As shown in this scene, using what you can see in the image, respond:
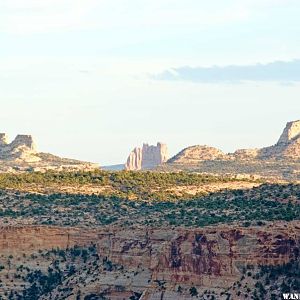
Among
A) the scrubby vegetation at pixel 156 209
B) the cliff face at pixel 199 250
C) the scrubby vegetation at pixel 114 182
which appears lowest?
the cliff face at pixel 199 250

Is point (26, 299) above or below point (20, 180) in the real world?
below

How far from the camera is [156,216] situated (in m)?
137

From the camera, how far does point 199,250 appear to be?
11619 centimetres

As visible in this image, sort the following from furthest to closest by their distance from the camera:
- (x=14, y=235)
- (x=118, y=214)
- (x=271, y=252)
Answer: (x=118, y=214) < (x=14, y=235) < (x=271, y=252)

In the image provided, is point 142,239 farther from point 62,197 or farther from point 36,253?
point 62,197

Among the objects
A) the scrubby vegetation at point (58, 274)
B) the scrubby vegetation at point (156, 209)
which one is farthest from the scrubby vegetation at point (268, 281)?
the scrubby vegetation at point (58, 274)

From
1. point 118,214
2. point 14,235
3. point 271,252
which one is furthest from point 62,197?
point 271,252

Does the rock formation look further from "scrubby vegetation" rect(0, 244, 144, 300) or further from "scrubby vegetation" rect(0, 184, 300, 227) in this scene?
"scrubby vegetation" rect(0, 184, 300, 227)

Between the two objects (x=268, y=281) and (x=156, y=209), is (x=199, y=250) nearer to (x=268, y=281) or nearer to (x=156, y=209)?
(x=268, y=281)

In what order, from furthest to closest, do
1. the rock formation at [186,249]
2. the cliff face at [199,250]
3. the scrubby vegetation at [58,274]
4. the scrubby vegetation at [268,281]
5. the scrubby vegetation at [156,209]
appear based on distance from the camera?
1. the scrubby vegetation at [156,209]
2. the scrubby vegetation at [58,274]
3. the rock formation at [186,249]
4. the cliff face at [199,250]
5. the scrubby vegetation at [268,281]

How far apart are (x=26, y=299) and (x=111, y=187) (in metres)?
41.9

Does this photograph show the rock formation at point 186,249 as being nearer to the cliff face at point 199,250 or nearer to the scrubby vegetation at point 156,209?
the cliff face at point 199,250

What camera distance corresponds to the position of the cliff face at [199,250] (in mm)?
112625

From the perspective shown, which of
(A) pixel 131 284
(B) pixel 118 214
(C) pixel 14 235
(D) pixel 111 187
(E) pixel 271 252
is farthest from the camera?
(D) pixel 111 187
